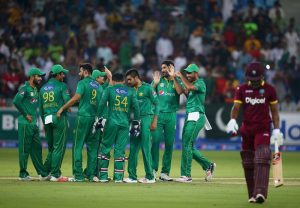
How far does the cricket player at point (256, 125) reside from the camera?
15523 mm

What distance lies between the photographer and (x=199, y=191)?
17.6m

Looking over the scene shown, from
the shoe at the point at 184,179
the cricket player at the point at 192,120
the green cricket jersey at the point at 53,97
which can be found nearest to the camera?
the green cricket jersey at the point at 53,97

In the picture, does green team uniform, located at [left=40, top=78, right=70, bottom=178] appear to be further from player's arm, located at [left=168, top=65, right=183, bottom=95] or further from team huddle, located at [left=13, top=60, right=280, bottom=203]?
player's arm, located at [left=168, top=65, right=183, bottom=95]

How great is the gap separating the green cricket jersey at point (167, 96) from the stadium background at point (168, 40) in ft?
34.3

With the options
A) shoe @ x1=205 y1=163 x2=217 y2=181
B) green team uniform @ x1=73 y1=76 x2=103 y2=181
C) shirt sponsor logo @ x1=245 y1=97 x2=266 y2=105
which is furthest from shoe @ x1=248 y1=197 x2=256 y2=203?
green team uniform @ x1=73 y1=76 x2=103 y2=181

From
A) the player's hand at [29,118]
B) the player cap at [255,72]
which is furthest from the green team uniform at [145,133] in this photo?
the player cap at [255,72]

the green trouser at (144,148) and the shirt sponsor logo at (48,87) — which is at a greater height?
the shirt sponsor logo at (48,87)

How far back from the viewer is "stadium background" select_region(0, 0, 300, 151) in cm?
3209

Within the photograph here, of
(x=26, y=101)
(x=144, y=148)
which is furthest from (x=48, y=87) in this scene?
(x=144, y=148)

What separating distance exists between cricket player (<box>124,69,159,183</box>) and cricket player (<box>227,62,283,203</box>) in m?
3.84

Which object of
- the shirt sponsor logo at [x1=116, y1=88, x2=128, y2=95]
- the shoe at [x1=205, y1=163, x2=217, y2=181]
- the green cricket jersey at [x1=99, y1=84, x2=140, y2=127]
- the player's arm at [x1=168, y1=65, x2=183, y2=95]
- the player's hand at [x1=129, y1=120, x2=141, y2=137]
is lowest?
the shoe at [x1=205, y1=163, x2=217, y2=181]

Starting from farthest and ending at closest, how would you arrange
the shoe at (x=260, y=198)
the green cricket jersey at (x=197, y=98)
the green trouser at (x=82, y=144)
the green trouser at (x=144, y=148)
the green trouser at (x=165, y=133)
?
the green trouser at (x=165, y=133) → the green cricket jersey at (x=197, y=98) → the green trouser at (x=144, y=148) → the green trouser at (x=82, y=144) → the shoe at (x=260, y=198)

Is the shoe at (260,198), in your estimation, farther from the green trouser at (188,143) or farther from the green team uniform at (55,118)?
the green team uniform at (55,118)

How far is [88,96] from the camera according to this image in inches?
767
